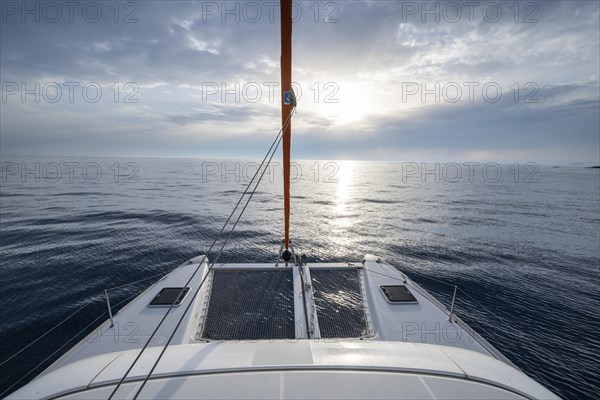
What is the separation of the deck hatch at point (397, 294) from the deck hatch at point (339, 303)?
87 centimetres

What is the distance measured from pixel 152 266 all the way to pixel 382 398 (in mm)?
15594

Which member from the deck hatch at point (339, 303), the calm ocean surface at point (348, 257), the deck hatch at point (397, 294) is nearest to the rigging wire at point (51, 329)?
the calm ocean surface at point (348, 257)

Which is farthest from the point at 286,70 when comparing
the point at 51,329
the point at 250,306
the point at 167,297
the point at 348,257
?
the point at 348,257

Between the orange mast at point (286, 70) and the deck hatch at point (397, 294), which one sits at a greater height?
the orange mast at point (286, 70)

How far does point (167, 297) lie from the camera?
793cm

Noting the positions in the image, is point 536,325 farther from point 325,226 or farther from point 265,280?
point 325,226

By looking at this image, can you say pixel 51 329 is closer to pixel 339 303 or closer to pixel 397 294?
pixel 339 303

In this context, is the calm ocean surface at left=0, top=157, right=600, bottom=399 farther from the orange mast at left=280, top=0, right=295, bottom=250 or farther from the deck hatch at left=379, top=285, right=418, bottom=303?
the orange mast at left=280, top=0, right=295, bottom=250

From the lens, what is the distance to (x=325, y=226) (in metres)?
25.7

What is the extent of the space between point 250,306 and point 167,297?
2.76 metres

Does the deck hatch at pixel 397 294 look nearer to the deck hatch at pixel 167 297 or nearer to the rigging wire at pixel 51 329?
the deck hatch at pixel 167 297

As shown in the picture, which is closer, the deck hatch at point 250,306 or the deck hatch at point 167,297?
the deck hatch at point 250,306

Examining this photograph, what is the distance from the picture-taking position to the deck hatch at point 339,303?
272 inches

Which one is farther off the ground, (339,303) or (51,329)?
(339,303)
